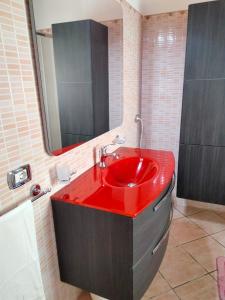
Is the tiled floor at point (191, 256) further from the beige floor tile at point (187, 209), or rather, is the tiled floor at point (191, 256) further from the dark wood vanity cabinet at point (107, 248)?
the dark wood vanity cabinet at point (107, 248)

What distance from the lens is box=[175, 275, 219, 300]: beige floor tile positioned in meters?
1.64

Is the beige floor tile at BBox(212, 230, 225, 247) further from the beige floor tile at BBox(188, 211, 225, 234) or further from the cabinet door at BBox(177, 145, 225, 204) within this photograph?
the cabinet door at BBox(177, 145, 225, 204)

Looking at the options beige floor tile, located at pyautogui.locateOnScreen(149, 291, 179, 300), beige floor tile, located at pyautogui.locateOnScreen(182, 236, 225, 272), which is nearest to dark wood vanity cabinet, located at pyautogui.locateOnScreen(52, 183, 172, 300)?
beige floor tile, located at pyautogui.locateOnScreen(149, 291, 179, 300)

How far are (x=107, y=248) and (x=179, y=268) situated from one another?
42.3 inches

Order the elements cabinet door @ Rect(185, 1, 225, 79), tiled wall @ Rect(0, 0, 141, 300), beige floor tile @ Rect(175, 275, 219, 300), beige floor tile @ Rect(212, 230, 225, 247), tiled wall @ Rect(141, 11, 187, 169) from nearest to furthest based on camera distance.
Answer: tiled wall @ Rect(0, 0, 141, 300) < beige floor tile @ Rect(175, 275, 219, 300) < cabinet door @ Rect(185, 1, 225, 79) < beige floor tile @ Rect(212, 230, 225, 247) < tiled wall @ Rect(141, 11, 187, 169)

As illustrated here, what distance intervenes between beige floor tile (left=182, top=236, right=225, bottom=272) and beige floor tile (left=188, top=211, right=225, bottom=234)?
17 centimetres

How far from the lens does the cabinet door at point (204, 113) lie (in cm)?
206

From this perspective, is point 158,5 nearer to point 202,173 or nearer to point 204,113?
point 204,113

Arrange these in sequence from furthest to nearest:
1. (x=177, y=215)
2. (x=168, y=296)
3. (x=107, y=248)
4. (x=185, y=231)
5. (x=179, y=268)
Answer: (x=177, y=215) → (x=185, y=231) → (x=179, y=268) → (x=168, y=296) → (x=107, y=248)

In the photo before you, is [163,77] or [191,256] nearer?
[191,256]

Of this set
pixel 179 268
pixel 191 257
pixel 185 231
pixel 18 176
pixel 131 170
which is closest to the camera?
pixel 18 176

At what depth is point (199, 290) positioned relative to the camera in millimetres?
1694

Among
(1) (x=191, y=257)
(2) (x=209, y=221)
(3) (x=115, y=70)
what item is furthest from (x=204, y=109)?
(1) (x=191, y=257)

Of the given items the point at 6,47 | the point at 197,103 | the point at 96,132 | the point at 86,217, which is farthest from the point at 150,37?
the point at 86,217
